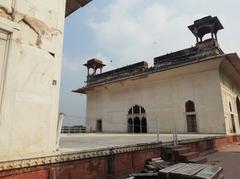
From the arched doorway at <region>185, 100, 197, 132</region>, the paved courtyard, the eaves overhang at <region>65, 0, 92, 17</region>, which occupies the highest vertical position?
the eaves overhang at <region>65, 0, 92, 17</region>

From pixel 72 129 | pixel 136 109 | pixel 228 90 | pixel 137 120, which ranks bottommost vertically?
pixel 72 129

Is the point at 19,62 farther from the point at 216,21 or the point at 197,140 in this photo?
the point at 216,21

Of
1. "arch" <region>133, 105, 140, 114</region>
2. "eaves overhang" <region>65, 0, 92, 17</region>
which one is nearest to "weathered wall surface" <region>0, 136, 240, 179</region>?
"eaves overhang" <region>65, 0, 92, 17</region>

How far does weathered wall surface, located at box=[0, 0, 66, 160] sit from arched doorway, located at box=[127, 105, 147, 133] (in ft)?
53.5

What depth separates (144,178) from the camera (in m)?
4.16

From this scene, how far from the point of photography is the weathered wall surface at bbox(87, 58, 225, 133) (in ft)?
51.5

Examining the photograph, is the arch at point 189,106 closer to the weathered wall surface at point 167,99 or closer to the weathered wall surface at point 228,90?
the weathered wall surface at point 167,99

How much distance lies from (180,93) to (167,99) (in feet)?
4.17

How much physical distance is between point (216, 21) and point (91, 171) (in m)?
18.4

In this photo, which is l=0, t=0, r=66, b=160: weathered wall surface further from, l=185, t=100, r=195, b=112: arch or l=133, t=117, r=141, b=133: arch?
l=133, t=117, r=141, b=133: arch

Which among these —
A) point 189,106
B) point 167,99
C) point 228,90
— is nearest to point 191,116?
point 189,106

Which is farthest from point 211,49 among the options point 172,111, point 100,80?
point 100,80

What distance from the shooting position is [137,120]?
19750 millimetres

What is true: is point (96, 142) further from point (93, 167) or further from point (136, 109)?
point (136, 109)
